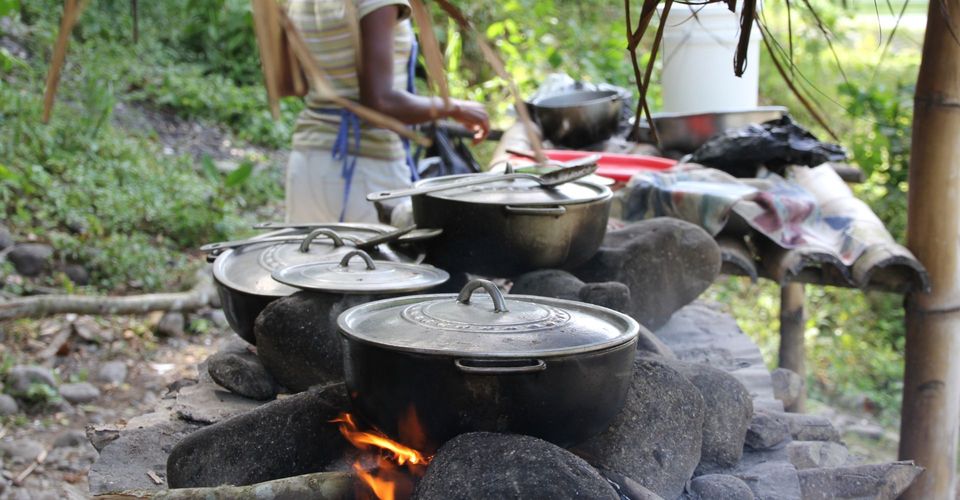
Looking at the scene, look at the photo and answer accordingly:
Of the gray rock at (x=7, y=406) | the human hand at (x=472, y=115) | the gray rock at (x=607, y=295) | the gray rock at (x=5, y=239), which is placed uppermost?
the human hand at (x=472, y=115)

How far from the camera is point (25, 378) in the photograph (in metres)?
5.27

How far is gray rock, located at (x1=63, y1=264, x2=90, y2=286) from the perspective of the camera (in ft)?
21.9

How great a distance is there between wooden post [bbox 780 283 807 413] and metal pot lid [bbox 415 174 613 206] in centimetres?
253

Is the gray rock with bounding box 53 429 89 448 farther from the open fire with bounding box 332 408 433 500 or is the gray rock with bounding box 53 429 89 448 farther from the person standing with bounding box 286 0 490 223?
the open fire with bounding box 332 408 433 500

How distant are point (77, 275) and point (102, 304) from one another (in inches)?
28.1

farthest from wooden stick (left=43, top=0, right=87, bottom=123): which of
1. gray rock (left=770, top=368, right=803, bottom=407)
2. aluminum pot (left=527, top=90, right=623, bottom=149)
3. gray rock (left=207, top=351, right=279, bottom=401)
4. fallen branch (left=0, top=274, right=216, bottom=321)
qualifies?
fallen branch (left=0, top=274, right=216, bottom=321)

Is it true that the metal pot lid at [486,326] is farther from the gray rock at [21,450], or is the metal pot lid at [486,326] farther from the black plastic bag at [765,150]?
the gray rock at [21,450]

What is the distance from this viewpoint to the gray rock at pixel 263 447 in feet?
6.81

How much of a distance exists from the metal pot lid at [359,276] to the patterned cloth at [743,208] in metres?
1.60

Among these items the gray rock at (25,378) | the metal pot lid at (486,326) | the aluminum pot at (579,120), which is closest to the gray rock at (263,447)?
the metal pot lid at (486,326)

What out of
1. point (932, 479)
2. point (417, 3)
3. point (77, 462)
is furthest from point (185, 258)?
point (417, 3)

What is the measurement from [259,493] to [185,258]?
19.0 ft

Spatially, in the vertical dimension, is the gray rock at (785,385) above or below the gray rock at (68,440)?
above

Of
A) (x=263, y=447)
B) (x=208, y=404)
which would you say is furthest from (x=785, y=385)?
(x=263, y=447)
